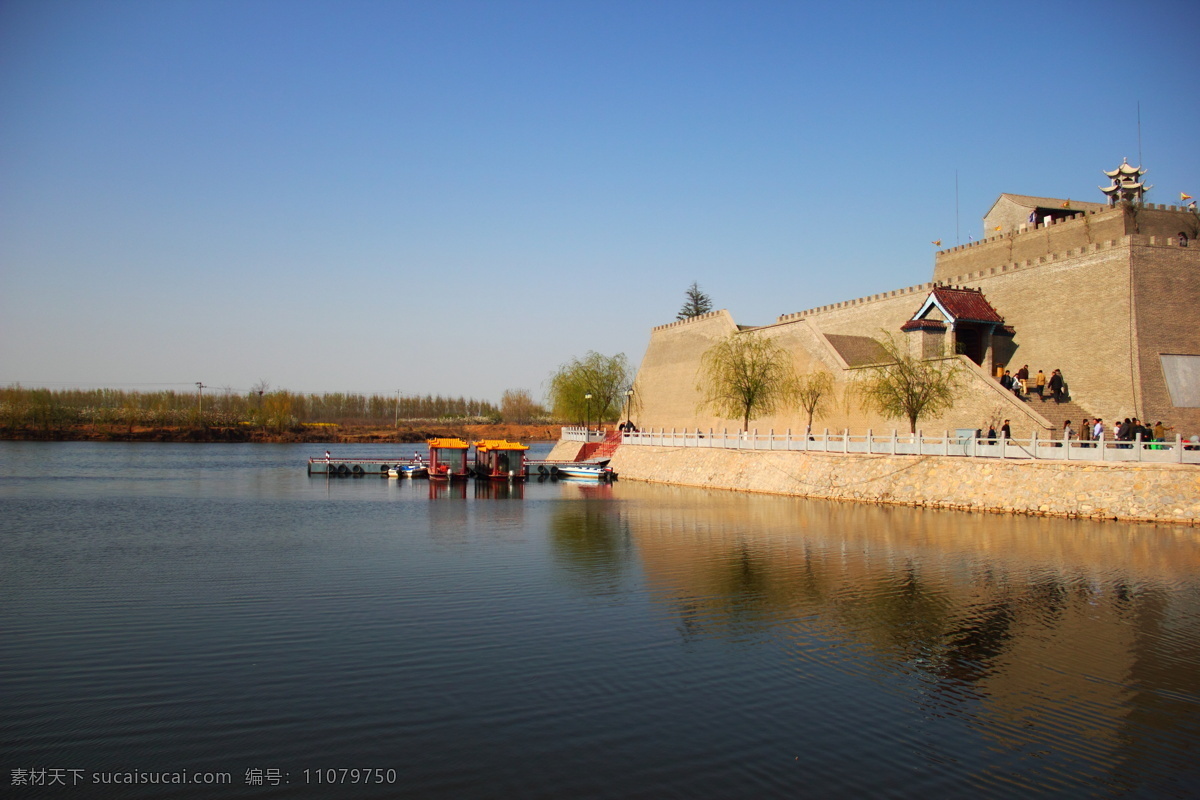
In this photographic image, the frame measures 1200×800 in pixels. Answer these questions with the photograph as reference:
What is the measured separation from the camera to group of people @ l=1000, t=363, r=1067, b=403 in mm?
25203

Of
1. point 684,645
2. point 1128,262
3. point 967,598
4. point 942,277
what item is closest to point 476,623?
point 684,645

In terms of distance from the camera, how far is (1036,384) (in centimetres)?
2583

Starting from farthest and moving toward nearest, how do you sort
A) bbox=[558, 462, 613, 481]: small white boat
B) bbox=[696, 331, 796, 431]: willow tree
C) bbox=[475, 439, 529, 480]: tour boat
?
bbox=[558, 462, 613, 481]: small white boat < bbox=[475, 439, 529, 480]: tour boat < bbox=[696, 331, 796, 431]: willow tree

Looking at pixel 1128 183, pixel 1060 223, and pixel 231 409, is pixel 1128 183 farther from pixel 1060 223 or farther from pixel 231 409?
pixel 231 409

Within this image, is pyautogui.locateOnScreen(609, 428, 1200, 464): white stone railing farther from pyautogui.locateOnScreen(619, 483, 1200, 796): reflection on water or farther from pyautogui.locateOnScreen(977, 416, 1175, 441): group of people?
pyautogui.locateOnScreen(619, 483, 1200, 796): reflection on water

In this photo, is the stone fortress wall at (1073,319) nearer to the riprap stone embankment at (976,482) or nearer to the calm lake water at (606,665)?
the riprap stone embankment at (976,482)

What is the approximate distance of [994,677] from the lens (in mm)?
8547

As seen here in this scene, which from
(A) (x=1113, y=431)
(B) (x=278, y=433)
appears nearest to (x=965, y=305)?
(A) (x=1113, y=431)

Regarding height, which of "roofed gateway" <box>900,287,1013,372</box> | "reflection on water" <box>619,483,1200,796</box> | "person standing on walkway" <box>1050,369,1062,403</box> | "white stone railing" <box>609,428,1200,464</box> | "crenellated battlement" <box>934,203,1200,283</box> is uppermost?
"crenellated battlement" <box>934,203,1200,283</box>

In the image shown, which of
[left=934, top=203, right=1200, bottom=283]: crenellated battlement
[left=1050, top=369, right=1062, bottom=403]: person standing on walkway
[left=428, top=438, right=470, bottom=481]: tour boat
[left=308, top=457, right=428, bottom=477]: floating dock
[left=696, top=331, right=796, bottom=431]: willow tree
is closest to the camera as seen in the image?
[left=1050, top=369, right=1062, bottom=403]: person standing on walkway

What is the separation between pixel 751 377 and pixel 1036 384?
42.1 ft

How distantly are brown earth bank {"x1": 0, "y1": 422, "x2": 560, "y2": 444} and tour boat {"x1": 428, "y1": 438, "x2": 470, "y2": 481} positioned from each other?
48379mm

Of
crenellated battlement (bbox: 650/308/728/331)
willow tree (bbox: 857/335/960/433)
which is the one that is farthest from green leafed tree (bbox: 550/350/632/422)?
willow tree (bbox: 857/335/960/433)

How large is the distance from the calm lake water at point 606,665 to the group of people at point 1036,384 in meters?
8.46
